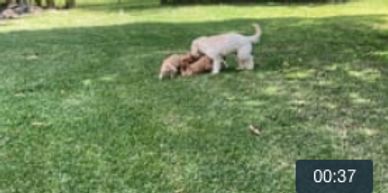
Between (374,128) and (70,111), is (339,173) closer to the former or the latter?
(374,128)

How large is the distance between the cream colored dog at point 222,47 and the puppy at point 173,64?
0.21ft

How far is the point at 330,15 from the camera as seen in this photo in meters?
10.9

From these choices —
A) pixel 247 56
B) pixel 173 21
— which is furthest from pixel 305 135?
pixel 173 21

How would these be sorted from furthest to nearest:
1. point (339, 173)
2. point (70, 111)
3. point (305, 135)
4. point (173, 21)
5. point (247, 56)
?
point (173, 21) → point (247, 56) → point (70, 111) → point (305, 135) → point (339, 173)

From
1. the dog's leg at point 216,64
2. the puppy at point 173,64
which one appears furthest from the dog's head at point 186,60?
the dog's leg at point 216,64

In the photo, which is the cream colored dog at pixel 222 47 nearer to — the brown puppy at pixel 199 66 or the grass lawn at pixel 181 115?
the brown puppy at pixel 199 66

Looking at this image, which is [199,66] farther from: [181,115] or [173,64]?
[181,115]

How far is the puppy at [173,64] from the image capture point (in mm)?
5650

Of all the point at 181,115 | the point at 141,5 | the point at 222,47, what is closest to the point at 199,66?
the point at 222,47

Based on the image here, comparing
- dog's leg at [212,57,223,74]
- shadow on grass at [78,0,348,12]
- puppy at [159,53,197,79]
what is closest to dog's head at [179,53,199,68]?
puppy at [159,53,197,79]

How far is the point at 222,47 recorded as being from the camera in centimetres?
562

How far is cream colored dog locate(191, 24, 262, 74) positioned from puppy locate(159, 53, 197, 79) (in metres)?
0.06

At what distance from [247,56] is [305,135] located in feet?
6.21

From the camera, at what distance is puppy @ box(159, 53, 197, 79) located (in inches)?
222
